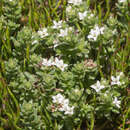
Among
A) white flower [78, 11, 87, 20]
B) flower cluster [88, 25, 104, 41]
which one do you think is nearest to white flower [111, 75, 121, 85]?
flower cluster [88, 25, 104, 41]

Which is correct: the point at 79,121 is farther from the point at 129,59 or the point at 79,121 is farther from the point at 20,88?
the point at 129,59

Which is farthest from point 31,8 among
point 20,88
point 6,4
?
point 20,88

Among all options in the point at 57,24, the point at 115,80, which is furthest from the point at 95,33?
the point at 115,80

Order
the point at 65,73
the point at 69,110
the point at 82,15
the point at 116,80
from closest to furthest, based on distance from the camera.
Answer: the point at 69,110
the point at 65,73
the point at 116,80
the point at 82,15

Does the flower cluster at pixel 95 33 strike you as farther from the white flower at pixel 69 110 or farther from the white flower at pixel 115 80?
the white flower at pixel 69 110

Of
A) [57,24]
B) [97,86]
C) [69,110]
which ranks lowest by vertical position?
[69,110]

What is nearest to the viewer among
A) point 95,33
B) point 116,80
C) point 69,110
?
point 69,110

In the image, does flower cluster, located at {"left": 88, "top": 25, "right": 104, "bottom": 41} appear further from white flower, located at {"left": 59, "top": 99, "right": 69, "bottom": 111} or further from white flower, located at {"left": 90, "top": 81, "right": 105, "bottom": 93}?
white flower, located at {"left": 59, "top": 99, "right": 69, "bottom": 111}

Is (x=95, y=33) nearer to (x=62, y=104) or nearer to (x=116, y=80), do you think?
(x=116, y=80)

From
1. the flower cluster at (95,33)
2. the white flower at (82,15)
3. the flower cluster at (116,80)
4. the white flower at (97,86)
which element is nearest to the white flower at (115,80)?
the flower cluster at (116,80)
